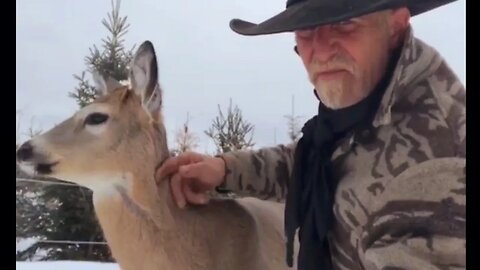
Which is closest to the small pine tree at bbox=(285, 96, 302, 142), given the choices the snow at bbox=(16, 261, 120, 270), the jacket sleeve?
the jacket sleeve

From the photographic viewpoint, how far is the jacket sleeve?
41.1 inches

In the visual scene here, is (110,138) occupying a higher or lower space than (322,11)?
lower

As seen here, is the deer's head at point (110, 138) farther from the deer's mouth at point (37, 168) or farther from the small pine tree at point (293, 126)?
the small pine tree at point (293, 126)

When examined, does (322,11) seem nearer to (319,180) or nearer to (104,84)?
(319,180)

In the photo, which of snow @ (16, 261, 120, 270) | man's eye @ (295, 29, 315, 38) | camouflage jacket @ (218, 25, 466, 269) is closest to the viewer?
camouflage jacket @ (218, 25, 466, 269)

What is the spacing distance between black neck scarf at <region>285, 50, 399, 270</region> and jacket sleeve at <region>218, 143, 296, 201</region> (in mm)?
80

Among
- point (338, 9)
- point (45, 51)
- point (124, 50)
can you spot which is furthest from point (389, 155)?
point (45, 51)

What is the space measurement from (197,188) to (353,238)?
25cm

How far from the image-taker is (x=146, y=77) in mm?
974

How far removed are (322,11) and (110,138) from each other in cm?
32

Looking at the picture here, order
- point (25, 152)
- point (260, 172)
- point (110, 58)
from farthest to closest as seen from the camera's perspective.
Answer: point (110, 58), point (260, 172), point (25, 152)

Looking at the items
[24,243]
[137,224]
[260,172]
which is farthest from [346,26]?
[24,243]

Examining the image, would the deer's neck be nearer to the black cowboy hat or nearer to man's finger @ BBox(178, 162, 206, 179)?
man's finger @ BBox(178, 162, 206, 179)

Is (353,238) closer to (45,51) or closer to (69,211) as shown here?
(69,211)
